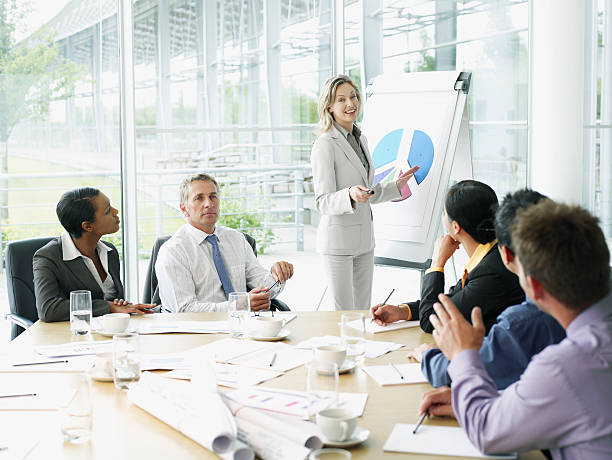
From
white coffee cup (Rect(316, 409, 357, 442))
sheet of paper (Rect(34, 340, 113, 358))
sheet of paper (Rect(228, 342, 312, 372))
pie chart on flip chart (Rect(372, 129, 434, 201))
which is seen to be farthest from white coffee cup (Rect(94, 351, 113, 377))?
pie chart on flip chart (Rect(372, 129, 434, 201))

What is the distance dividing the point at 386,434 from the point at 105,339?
1261 millimetres

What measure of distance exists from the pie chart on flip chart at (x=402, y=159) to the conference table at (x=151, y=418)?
2232mm

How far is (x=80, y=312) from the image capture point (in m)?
2.55

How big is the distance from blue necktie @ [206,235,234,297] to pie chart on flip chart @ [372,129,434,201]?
1.70m

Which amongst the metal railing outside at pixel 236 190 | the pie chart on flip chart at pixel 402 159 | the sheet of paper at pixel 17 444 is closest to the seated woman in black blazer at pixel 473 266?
the sheet of paper at pixel 17 444

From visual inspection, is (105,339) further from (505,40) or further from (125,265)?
(505,40)

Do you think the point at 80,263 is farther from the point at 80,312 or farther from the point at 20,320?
the point at 80,312

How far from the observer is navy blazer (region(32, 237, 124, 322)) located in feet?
9.31

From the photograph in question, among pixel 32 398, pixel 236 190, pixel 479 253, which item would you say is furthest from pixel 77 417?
pixel 236 190

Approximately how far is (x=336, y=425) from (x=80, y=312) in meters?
1.34

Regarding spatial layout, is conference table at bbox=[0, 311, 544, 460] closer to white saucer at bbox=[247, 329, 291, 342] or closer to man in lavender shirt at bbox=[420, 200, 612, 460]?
white saucer at bbox=[247, 329, 291, 342]

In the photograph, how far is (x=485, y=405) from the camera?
1.50 meters

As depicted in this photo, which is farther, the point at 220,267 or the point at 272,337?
the point at 220,267

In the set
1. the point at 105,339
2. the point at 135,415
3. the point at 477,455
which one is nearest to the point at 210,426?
the point at 135,415
